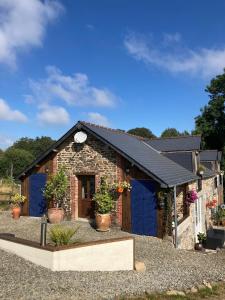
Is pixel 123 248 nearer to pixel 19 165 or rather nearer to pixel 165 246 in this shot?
pixel 165 246

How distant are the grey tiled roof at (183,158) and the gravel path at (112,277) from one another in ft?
23.1

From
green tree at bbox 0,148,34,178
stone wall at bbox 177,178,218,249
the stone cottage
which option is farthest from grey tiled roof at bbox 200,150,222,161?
green tree at bbox 0,148,34,178

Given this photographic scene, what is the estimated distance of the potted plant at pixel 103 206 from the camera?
14836 mm

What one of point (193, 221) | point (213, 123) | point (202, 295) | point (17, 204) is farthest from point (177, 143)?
point (213, 123)

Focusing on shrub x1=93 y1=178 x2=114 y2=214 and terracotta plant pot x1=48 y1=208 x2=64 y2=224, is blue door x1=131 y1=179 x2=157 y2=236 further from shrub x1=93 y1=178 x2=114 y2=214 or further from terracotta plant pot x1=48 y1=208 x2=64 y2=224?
terracotta plant pot x1=48 y1=208 x2=64 y2=224

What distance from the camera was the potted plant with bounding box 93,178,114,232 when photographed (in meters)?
14.8

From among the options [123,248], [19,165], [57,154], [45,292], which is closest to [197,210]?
[57,154]

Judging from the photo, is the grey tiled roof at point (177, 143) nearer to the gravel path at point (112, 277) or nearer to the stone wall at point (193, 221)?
the stone wall at point (193, 221)

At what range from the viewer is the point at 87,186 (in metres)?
17.1

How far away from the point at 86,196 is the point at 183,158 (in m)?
6.05

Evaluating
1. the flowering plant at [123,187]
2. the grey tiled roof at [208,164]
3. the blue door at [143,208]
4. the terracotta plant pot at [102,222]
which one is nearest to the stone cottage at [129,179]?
the blue door at [143,208]

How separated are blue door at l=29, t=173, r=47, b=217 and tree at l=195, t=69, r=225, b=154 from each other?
25.5 meters

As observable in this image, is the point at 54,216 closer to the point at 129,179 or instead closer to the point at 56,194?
the point at 56,194

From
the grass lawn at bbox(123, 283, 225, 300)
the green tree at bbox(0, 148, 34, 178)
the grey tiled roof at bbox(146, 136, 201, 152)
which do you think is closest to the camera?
the grass lawn at bbox(123, 283, 225, 300)
